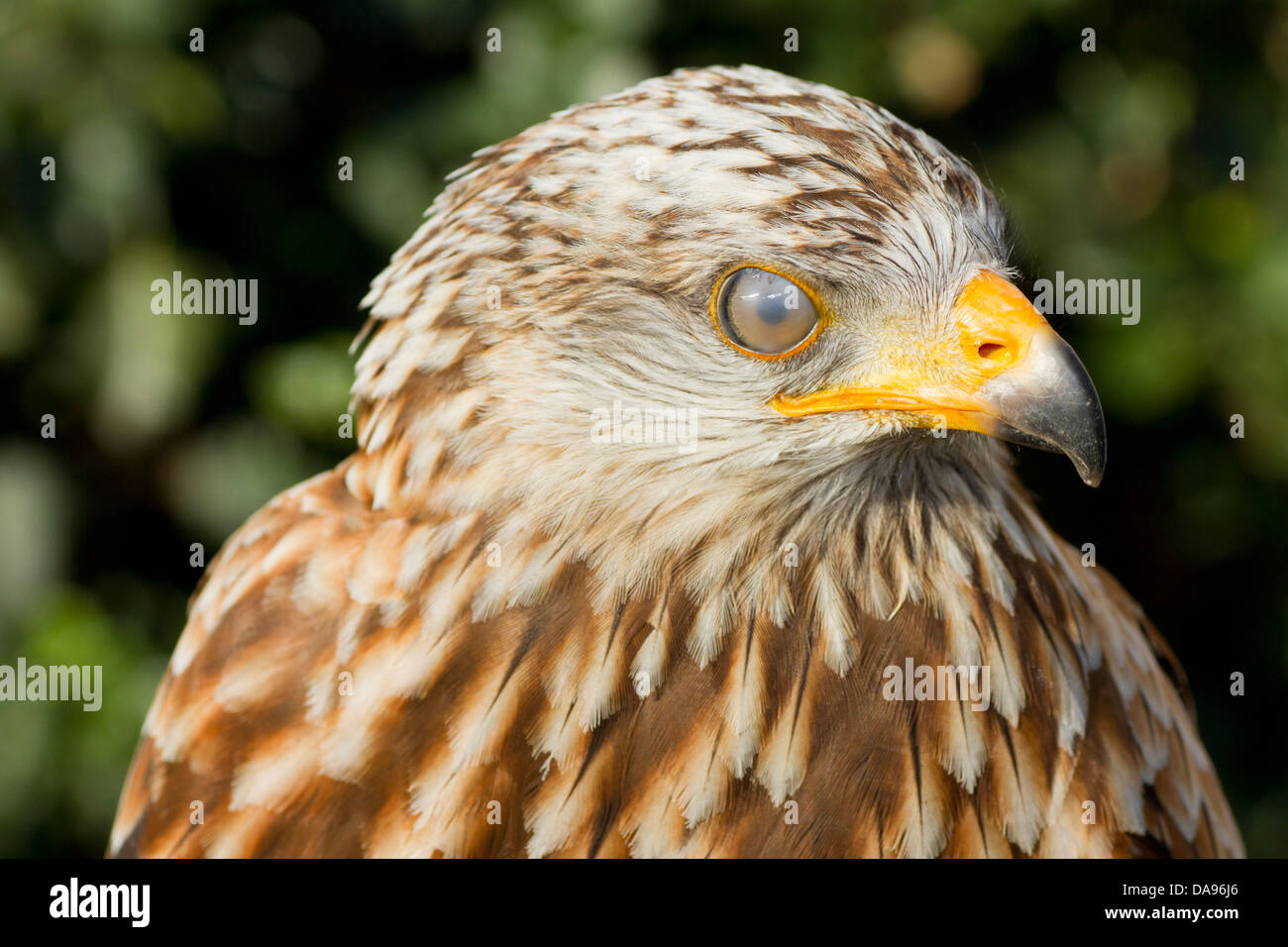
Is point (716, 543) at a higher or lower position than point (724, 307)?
lower

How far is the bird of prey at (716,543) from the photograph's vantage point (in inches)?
60.6

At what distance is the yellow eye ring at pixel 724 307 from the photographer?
152 centimetres

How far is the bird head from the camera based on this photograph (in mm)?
1520

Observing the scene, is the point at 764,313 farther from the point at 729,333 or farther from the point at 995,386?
the point at 995,386

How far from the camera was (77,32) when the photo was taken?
261 centimetres

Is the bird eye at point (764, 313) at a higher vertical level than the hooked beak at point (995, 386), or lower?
higher

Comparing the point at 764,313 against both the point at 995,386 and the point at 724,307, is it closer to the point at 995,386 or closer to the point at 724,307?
the point at 724,307

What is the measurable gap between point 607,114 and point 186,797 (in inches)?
44.6

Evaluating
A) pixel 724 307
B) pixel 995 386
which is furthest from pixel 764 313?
pixel 995 386

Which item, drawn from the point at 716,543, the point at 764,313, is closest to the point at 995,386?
the point at 764,313

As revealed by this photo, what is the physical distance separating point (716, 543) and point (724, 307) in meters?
0.30

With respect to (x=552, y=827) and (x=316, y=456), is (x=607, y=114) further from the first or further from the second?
(x=316, y=456)

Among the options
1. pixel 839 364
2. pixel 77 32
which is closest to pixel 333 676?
pixel 839 364

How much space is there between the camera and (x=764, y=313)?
1536 mm
